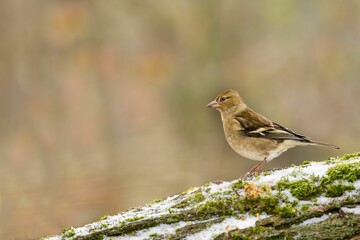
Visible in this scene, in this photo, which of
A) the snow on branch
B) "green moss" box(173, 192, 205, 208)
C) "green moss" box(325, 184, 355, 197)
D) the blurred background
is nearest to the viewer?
the snow on branch

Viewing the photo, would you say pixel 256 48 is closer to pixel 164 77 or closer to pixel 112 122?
pixel 164 77

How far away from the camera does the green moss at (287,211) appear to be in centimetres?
447

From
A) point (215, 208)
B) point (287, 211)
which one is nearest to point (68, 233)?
point (215, 208)

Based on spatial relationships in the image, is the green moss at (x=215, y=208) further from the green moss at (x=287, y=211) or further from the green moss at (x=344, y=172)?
the green moss at (x=344, y=172)

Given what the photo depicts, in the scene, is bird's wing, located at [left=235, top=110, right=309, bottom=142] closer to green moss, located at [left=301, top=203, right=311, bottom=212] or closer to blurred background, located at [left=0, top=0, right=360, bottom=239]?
green moss, located at [left=301, top=203, right=311, bottom=212]

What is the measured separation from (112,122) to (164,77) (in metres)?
1.58

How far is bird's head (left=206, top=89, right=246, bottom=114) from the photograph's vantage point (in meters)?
7.08

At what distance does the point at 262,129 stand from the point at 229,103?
2.24ft

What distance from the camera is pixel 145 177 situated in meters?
15.3

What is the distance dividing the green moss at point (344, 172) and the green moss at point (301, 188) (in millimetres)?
104

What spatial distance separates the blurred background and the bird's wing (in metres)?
7.94

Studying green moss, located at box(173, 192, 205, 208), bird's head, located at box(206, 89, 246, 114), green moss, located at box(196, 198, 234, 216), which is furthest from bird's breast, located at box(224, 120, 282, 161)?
green moss, located at box(196, 198, 234, 216)

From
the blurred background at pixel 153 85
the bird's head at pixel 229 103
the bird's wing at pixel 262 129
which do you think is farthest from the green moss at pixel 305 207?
the blurred background at pixel 153 85

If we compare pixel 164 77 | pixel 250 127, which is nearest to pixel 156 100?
pixel 164 77
